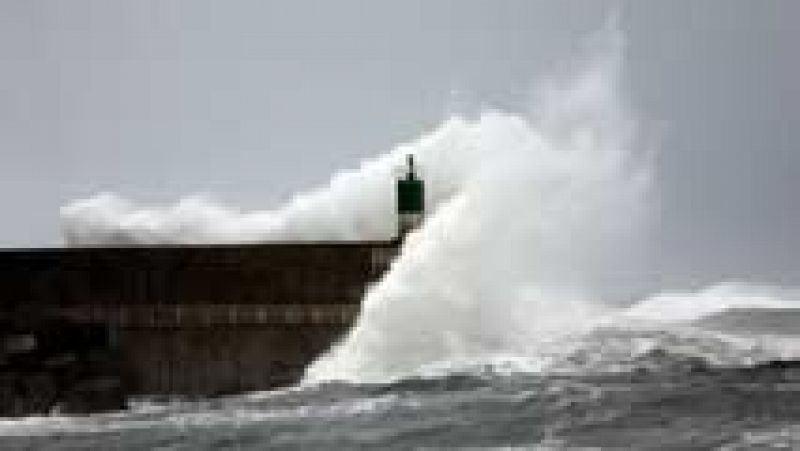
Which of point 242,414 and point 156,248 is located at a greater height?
point 156,248

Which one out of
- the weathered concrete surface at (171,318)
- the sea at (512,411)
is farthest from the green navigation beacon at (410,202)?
the sea at (512,411)

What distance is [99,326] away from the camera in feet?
126

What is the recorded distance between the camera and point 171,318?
37719 mm

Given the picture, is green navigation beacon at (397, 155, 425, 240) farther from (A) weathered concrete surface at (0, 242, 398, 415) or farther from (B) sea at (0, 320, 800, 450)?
(B) sea at (0, 320, 800, 450)

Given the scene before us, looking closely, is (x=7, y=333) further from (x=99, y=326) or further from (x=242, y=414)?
(x=242, y=414)

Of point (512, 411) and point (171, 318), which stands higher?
point (171, 318)

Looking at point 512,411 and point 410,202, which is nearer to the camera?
point 512,411

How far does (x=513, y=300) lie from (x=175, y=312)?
789 centimetres

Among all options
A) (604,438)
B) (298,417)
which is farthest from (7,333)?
(604,438)

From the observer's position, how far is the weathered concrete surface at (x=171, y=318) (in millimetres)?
36062

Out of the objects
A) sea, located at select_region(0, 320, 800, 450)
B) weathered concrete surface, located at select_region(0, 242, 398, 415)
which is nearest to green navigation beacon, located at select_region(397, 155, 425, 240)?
weathered concrete surface, located at select_region(0, 242, 398, 415)

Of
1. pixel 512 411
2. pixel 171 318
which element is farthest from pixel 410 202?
pixel 512 411

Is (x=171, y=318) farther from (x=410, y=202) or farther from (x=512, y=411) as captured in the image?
(x=512, y=411)

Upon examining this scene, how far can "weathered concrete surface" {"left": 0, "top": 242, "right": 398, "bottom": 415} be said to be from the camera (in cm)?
3606
